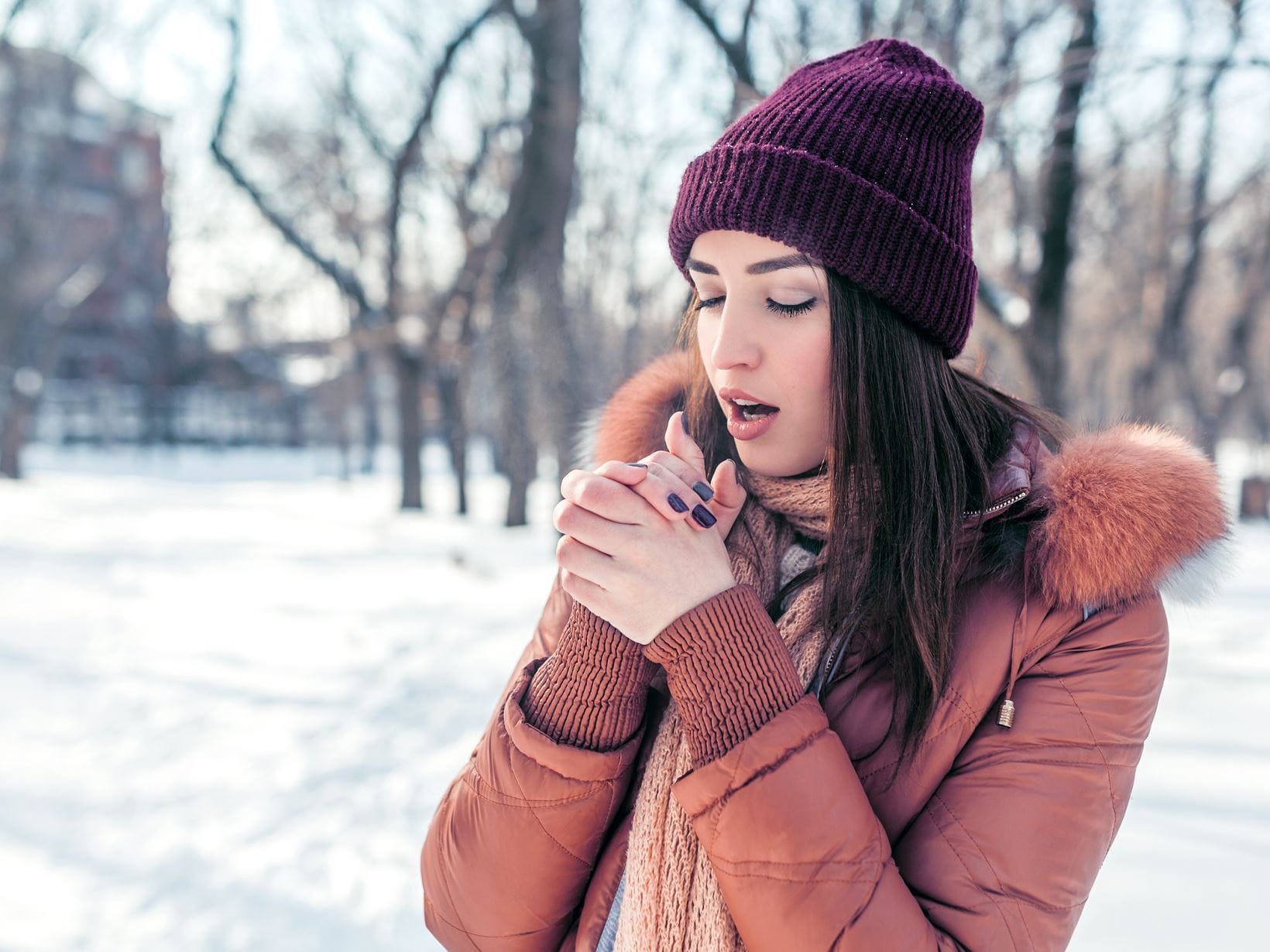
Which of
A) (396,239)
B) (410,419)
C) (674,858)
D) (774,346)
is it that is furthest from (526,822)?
(410,419)

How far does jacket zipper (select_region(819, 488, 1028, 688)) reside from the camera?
1.25m

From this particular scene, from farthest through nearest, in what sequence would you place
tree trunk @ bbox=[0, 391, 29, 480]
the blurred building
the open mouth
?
1. tree trunk @ bbox=[0, 391, 29, 480]
2. the blurred building
3. the open mouth

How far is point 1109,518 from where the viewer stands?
1172 mm

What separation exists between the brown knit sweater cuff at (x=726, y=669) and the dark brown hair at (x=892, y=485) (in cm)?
18

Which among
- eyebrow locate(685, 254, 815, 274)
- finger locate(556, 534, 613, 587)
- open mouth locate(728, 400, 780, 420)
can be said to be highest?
eyebrow locate(685, 254, 815, 274)

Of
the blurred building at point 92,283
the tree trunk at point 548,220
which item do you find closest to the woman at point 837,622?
the tree trunk at point 548,220

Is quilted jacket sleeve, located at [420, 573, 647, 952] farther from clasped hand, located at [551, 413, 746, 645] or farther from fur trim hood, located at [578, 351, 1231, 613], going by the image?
fur trim hood, located at [578, 351, 1231, 613]

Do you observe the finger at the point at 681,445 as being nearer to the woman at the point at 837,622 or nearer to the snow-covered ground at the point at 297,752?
the woman at the point at 837,622

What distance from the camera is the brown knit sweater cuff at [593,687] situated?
1167mm

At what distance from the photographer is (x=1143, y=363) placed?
555 inches

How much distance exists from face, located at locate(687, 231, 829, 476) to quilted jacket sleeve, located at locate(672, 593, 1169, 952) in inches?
13.6

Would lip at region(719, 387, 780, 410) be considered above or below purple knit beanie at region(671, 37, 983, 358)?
below

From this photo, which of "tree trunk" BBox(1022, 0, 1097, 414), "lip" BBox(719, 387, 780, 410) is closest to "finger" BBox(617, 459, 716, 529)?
"lip" BBox(719, 387, 780, 410)

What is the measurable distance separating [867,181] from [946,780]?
2.82ft
